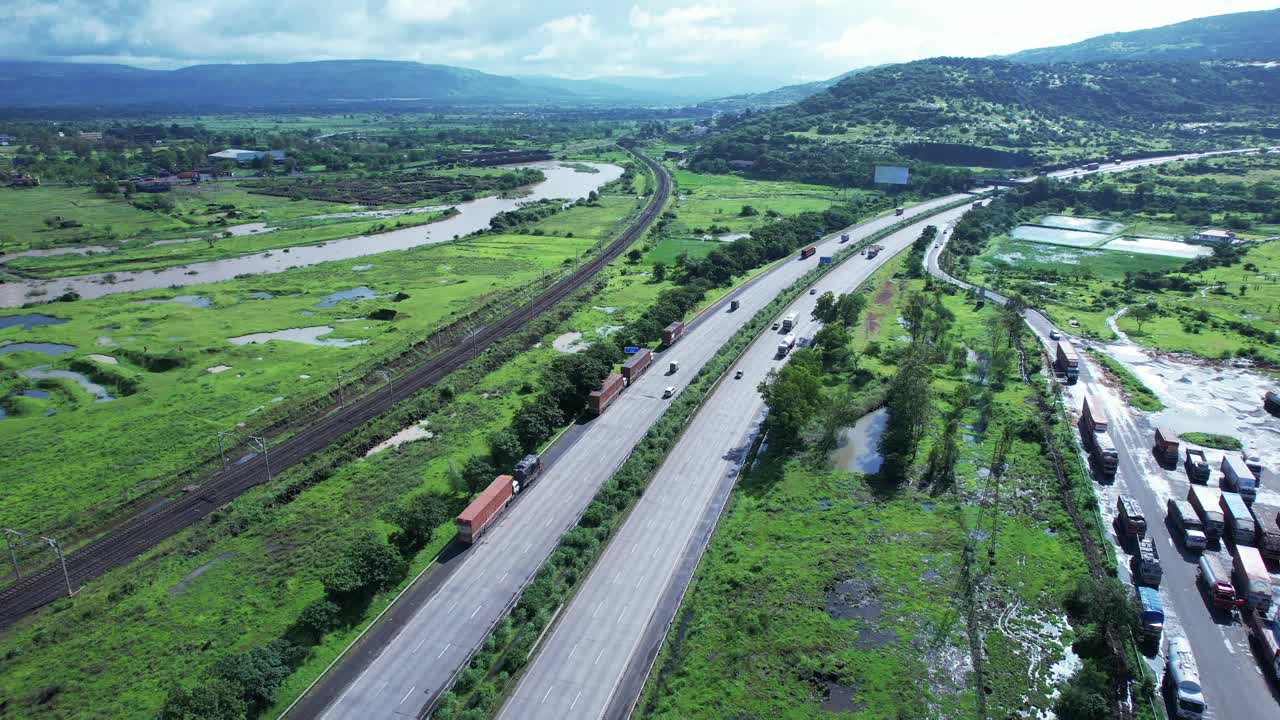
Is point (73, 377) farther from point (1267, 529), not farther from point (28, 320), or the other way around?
point (1267, 529)

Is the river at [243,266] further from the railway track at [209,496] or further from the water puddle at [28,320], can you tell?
the railway track at [209,496]

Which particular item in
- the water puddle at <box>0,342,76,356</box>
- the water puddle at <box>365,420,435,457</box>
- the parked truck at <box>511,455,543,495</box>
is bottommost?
the water puddle at <box>365,420,435,457</box>

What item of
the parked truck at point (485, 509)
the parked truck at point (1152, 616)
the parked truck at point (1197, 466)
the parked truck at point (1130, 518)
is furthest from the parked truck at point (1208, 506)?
the parked truck at point (485, 509)

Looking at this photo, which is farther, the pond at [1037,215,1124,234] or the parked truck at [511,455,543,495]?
the pond at [1037,215,1124,234]

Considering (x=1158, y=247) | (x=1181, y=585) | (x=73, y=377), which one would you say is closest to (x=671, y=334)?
(x=1181, y=585)

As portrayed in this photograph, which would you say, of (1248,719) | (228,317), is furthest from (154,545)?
(1248,719)

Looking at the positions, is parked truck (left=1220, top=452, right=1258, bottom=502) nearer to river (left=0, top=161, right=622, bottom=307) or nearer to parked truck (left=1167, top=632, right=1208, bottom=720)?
parked truck (left=1167, top=632, right=1208, bottom=720)

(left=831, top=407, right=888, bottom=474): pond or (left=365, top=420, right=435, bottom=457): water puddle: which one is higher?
(left=365, top=420, right=435, bottom=457): water puddle

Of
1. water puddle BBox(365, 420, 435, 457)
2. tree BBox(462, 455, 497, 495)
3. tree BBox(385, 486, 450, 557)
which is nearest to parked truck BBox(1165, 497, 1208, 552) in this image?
tree BBox(462, 455, 497, 495)
